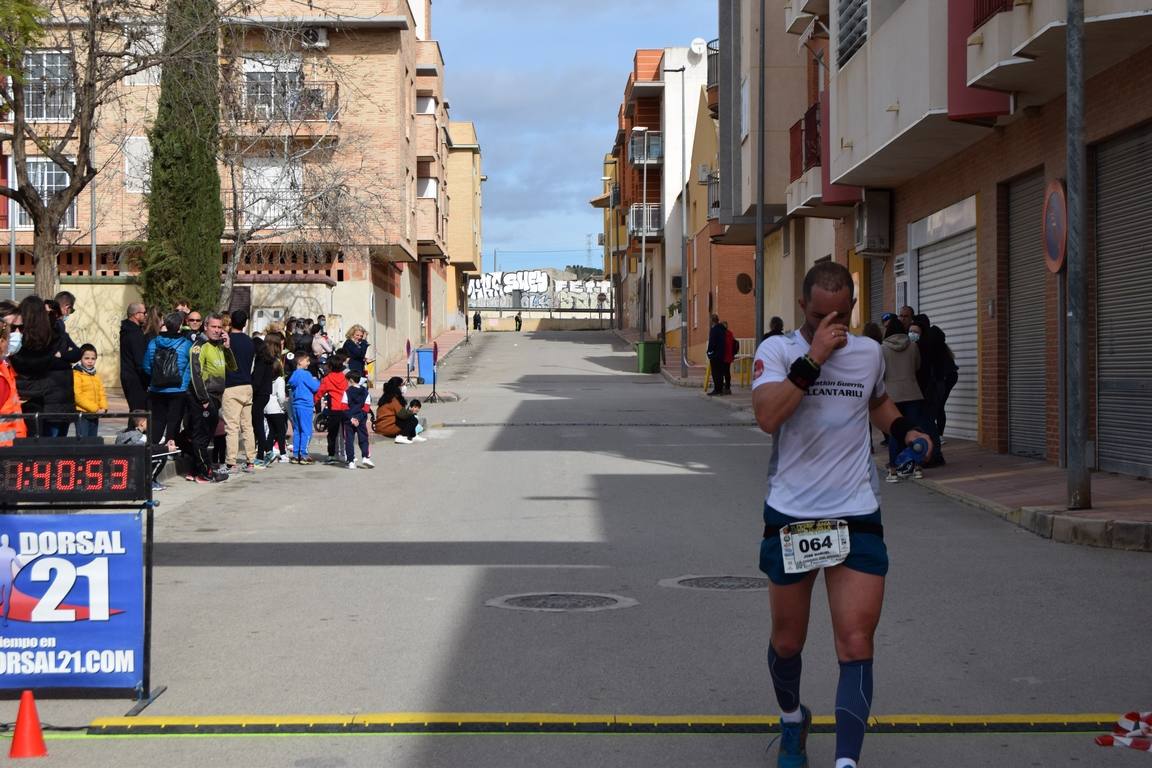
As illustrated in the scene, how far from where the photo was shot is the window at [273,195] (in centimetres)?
3553

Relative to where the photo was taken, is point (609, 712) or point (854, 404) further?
point (609, 712)

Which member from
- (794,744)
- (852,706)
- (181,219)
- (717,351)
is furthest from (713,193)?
(852,706)

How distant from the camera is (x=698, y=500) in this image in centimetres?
1458

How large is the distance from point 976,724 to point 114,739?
11.2 ft

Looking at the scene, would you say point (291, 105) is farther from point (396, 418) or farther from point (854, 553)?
point (854, 553)

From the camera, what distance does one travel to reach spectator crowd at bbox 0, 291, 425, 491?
45.9ft

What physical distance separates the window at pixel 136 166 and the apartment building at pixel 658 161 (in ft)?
90.5

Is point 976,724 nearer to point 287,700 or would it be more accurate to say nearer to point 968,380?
point 287,700

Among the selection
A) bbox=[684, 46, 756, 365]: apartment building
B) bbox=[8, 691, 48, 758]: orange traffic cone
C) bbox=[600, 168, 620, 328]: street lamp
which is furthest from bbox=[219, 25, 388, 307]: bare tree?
bbox=[600, 168, 620, 328]: street lamp

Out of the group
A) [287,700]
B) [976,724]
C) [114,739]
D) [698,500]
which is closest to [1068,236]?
[698,500]

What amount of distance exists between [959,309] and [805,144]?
6.93m

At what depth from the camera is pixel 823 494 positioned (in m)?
5.22

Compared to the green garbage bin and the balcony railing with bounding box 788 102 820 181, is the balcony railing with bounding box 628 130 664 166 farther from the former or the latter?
the balcony railing with bounding box 788 102 820 181

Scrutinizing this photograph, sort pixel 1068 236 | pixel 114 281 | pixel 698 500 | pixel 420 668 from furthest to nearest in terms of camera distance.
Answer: pixel 114 281, pixel 698 500, pixel 1068 236, pixel 420 668
